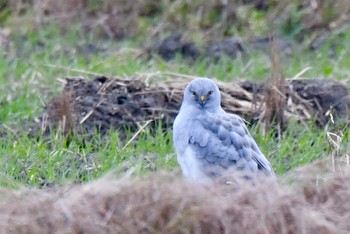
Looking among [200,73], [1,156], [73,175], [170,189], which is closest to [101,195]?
[170,189]

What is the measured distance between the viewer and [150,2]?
44.2 feet

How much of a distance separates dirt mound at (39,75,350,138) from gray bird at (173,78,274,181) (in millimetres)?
1375

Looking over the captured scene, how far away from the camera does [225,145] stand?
23.9 ft

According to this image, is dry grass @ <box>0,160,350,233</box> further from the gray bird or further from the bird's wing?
the bird's wing

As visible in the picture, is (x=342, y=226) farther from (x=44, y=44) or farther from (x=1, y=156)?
(x=44, y=44)

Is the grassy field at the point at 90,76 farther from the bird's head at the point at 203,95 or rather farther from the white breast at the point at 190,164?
the bird's head at the point at 203,95

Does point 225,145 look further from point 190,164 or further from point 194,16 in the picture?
point 194,16

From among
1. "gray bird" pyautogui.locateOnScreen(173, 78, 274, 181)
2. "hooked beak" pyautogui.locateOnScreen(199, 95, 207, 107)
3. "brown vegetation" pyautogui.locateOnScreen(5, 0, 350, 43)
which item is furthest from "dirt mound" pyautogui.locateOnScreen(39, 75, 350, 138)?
"brown vegetation" pyautogui.locateOnScreen(5, 0, 350, 43)

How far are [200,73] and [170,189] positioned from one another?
5.51 meters

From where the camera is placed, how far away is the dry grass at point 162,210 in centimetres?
521

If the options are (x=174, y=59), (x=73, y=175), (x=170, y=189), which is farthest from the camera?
(x=174, y=59)

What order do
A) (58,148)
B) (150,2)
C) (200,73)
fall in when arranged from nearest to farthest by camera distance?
(58,148) < (200,73) < (150,2)

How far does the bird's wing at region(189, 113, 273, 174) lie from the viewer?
714cm

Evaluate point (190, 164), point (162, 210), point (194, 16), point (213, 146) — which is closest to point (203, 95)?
point (213, 146)
